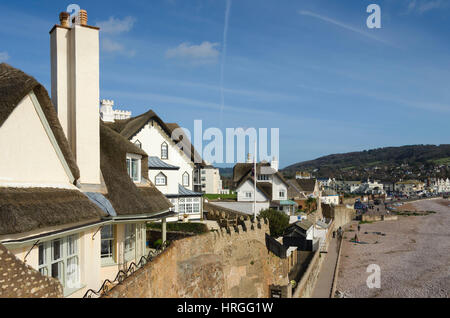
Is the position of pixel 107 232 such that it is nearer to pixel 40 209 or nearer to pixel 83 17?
pixel 40 209

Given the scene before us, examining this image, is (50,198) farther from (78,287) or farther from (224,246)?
(224,246)

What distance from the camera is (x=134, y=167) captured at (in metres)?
14.6

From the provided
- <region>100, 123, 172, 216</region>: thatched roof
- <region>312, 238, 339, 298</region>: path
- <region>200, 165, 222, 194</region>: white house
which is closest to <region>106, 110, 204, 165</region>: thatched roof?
<region>100, 123, 172, 216</region>: thatched roof

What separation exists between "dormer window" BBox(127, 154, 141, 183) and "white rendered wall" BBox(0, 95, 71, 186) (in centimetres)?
460

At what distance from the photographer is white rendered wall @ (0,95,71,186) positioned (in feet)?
25.6

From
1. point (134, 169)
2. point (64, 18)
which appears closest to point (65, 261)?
point (134, 169)

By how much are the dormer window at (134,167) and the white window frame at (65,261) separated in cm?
485

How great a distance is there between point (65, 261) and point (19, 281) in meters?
3.62

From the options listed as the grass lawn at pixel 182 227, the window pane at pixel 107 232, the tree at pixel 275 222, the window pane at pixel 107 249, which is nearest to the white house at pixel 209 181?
the tree at pixel 275 222

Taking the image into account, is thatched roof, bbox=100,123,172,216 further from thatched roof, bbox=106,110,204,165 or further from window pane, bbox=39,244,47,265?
thatched roof, bbox=106,110,204,165

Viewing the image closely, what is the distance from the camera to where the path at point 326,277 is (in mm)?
25289

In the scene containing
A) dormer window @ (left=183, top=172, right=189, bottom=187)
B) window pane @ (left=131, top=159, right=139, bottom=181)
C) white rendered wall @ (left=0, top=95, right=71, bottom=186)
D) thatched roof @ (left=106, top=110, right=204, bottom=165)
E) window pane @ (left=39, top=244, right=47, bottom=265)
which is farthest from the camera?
dormer window @ (left=183, top=172, right=189, bottom=187)

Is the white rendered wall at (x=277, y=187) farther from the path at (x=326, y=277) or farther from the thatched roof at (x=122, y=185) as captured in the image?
the thatched roof at (x=122, y=185)
